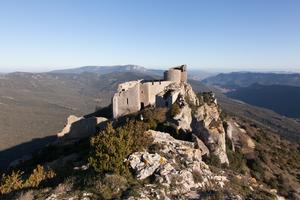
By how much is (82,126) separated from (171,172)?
23.5 metres

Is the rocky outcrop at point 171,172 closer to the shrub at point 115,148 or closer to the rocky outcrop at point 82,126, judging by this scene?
the shrub at point 115,148

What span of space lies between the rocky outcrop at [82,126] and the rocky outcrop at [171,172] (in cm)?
1605

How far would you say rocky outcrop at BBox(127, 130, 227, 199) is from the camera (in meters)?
19.8

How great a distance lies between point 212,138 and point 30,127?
152 meters

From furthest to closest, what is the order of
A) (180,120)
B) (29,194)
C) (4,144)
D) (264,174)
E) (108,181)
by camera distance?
1. (4,144)
2. (264,174)
3. (180,120)
4. (108,181)
5. (29,194)

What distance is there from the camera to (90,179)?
19.7 m

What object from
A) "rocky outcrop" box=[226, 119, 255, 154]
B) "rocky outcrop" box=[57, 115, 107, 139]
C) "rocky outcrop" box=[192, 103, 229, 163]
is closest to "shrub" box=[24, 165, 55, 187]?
"rocky outcrop" box=[192, 103, 229, 163]

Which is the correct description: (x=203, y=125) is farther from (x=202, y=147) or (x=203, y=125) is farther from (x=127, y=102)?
(x=127, y=102)

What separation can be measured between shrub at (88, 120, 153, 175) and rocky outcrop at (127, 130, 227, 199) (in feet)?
2.27

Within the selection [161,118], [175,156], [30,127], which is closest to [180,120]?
[161,118]

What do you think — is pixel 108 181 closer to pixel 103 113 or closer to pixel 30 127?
pixel 103 113

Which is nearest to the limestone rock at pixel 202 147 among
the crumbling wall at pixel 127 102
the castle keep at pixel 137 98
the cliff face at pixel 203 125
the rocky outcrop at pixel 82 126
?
the cliff face at pixel 203 125

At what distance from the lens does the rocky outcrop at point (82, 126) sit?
134 feet

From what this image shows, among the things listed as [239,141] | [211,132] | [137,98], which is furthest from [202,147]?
Result: [239,141]
